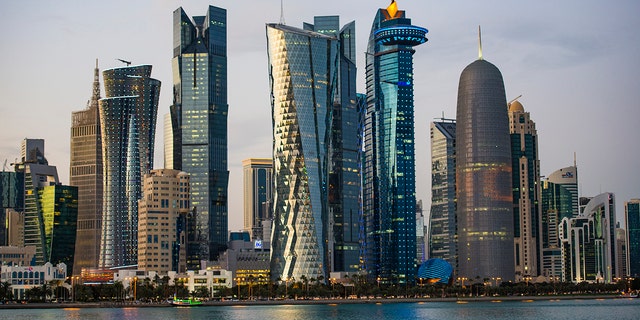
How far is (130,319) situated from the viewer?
198625mm

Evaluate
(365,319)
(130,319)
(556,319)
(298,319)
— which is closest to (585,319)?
(556,319)

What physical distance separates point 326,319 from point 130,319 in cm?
3560

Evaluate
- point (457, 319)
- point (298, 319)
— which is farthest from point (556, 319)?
point (298, 319)

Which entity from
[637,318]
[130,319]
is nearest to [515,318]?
[637,318]

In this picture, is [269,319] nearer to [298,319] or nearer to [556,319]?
[298,319]

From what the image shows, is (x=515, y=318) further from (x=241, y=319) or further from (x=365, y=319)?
(x=241, y=319)

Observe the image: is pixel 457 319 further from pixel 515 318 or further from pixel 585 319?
pixel 585 319

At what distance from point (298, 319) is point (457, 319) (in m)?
28.9

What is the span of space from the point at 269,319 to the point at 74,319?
35751 mm

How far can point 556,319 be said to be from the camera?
19650 centimetres

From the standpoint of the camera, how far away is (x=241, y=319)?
651 feet

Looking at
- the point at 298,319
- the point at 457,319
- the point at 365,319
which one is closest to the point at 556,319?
the point at 457,319

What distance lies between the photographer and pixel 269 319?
19825cm

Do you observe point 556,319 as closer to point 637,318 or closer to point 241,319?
point 637,318
